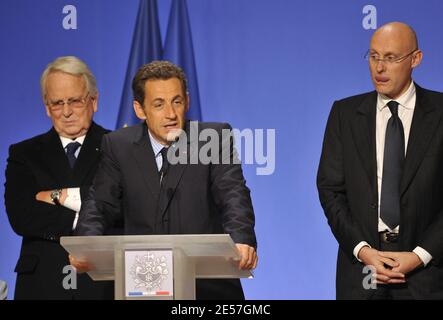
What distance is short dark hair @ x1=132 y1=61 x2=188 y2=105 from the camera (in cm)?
434

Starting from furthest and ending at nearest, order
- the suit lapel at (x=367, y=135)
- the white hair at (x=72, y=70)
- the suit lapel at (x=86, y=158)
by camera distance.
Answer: the white hair at (x=72, y=70) < the suit lapel at (x=86, y=158) < the suit lapel at (x=367, y=135)

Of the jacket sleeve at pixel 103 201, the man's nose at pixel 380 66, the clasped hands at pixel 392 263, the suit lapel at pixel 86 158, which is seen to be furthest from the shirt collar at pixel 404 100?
the suit lapel at pixel 86 158

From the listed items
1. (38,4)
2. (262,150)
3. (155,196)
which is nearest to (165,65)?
(155,196)

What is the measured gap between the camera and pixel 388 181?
170 inches

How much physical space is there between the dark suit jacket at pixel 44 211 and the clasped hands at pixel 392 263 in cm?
127

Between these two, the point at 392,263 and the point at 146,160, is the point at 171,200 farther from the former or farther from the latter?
the point at 392,263

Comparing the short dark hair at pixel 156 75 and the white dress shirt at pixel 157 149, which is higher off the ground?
the short dark hair at pixel 156 75

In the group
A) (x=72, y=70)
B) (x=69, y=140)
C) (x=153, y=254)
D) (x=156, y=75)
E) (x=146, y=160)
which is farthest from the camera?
(x=72, y=70)

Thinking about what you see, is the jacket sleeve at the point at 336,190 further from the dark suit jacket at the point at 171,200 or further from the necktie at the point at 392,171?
the dark suit jacket at the point at 171,200

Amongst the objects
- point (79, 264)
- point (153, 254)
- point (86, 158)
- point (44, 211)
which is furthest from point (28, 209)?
point (153, 254)

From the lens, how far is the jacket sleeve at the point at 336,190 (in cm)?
426

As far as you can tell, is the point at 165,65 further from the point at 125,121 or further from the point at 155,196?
the point at 125,121

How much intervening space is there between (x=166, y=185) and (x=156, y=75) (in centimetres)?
56

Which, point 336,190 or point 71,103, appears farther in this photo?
point 71,103
